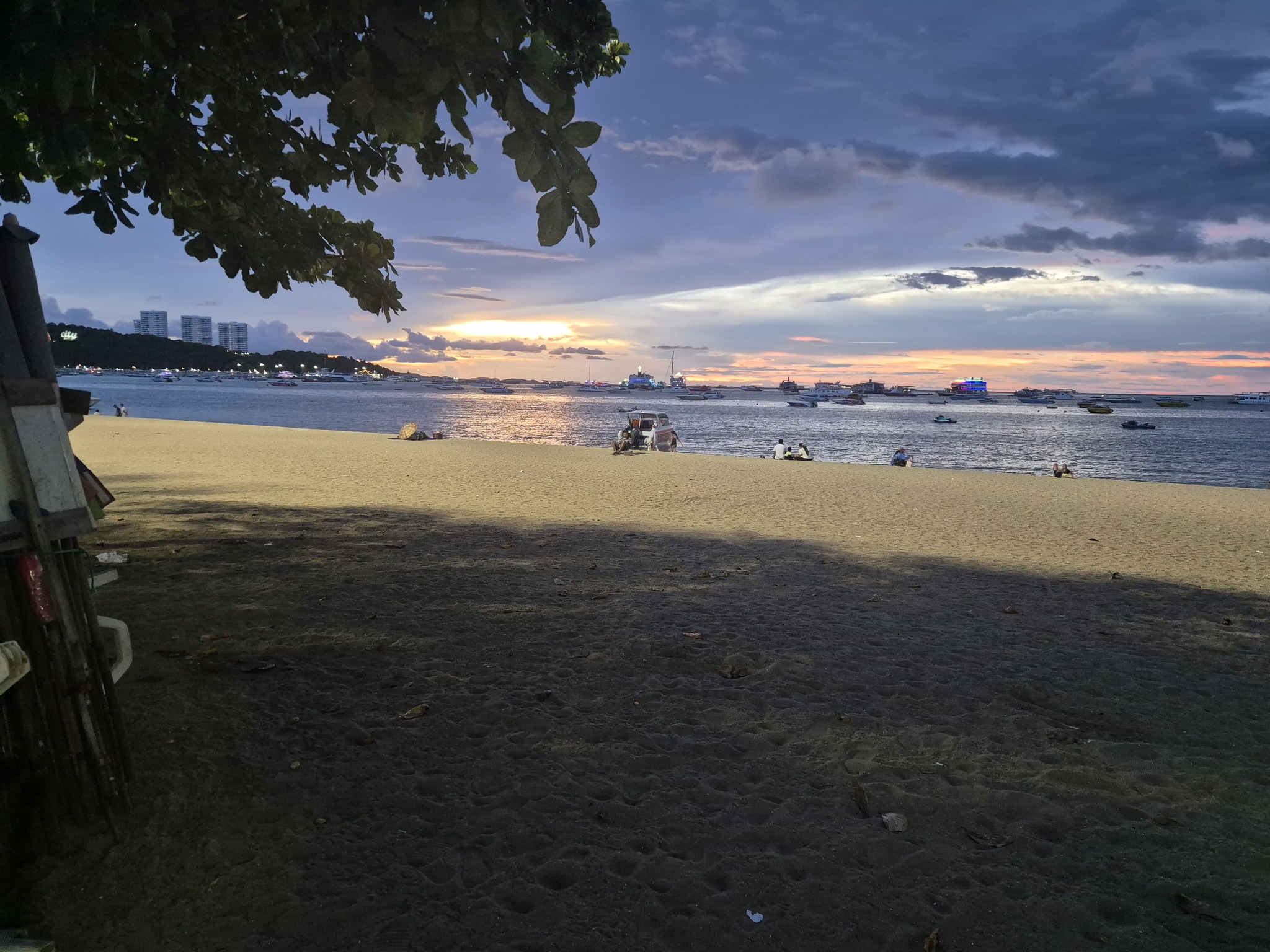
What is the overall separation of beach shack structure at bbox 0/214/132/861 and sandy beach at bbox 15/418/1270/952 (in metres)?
0.27

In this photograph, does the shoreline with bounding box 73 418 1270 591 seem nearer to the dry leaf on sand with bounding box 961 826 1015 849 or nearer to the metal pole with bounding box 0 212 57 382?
the dry leaf on sand with bounding box 961 826 1015 849

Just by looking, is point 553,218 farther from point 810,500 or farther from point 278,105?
point 810,500

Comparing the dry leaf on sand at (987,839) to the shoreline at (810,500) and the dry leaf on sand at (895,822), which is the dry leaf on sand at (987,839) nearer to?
the dry leaf on sand at (895,822)

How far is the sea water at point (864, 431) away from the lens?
46.4m

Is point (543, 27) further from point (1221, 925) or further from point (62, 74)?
point (1221, 925)

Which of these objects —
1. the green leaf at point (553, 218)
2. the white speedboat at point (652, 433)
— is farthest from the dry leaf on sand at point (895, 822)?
the white speedboat at point (652, 433)

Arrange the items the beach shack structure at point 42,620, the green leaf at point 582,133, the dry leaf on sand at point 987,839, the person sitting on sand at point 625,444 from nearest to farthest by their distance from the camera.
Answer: the beach shack structure at point 42,620
the green leaf at point 582,133
the dry leaf on sand at point 987,839
the person sitting on sand at point 625,444

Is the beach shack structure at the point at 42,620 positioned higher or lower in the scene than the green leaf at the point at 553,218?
lower

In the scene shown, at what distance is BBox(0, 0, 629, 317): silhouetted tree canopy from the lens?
2850 millimetres

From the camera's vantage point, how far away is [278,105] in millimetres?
5438

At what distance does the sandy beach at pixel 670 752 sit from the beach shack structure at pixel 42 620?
0.27m

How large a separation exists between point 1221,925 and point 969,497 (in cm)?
1467

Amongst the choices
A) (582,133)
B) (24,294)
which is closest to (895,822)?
(582,133)

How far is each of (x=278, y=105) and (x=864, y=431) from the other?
80.2 m
